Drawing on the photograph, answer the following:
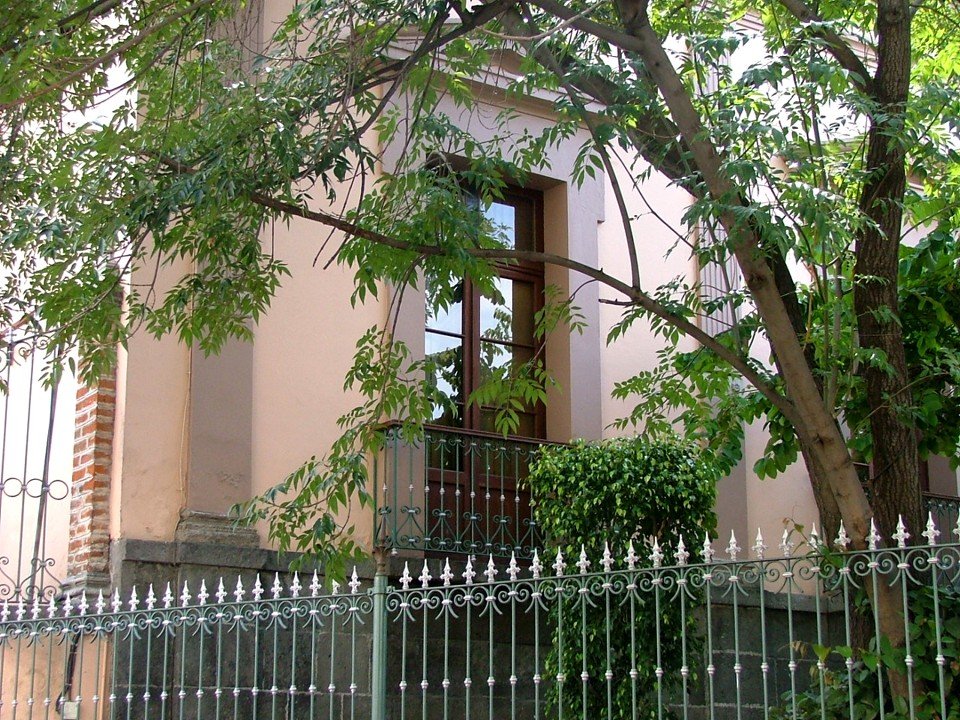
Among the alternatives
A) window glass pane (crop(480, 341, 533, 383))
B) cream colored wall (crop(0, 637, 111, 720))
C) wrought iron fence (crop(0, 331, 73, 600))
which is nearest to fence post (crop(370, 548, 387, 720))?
cream colored wall (crop(0, 637, 111, 720))

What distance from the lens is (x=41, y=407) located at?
30.9 ft

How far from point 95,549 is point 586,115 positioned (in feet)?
13.0

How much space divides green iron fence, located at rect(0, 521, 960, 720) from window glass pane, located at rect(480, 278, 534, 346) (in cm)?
188

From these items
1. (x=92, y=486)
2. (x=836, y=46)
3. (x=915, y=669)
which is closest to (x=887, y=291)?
(x=836, y=46)

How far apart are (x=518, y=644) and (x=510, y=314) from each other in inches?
103

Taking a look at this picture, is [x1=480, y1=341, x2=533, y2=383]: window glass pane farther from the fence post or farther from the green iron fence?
the fence post

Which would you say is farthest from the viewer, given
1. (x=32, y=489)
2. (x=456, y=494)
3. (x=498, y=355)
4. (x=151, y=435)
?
(x=498, y=355)

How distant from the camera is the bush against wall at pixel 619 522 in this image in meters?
8.05

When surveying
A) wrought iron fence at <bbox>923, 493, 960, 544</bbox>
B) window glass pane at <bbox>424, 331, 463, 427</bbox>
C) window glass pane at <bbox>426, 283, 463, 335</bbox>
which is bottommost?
wrought iron fence at <bbox>923, 493, 960, 544</bbox>

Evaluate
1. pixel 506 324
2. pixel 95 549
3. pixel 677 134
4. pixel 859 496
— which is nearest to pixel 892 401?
pixel 859 496

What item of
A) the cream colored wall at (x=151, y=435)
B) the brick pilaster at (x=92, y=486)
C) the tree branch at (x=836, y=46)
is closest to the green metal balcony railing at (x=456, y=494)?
the cream colored wall at (x=151, y=435)

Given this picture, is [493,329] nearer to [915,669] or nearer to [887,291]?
[887,291]

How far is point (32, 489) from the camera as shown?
912 centimetres

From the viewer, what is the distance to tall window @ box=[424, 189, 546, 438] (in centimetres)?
1042
